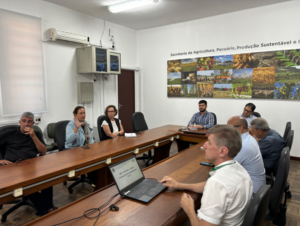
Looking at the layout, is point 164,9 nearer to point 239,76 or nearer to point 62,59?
point 239,76

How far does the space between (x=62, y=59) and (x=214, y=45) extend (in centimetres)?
375

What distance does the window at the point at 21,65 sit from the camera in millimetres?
3811

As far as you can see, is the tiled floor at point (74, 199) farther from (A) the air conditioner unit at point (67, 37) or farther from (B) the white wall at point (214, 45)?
(A) the air conditioner unit at point (67, 37)

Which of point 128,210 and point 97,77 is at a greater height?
point 97,77

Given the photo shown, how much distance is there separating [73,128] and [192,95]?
3.70 meters

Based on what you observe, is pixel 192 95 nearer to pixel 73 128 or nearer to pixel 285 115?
pixel 285 115

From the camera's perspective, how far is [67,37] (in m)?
4.65

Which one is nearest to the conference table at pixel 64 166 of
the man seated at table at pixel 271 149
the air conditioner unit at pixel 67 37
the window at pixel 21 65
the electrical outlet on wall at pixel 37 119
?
the man seated at table at pixel 271 149

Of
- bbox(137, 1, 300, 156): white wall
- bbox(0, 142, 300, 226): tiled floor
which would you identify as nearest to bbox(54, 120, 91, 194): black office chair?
bbox(0, 142, 300, 226): tiled floor

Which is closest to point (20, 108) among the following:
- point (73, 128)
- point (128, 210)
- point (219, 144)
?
point (73, 128)

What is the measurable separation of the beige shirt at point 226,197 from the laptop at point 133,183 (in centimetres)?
48

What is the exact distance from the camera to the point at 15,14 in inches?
154

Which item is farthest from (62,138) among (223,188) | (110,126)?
(223,188)

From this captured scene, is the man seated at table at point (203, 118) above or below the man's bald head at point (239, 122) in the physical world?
below
